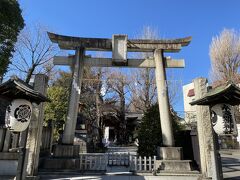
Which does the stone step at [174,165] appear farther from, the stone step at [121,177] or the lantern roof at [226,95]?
the lantern roof at [226,95]

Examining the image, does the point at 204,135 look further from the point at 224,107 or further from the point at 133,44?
the point at 133,44

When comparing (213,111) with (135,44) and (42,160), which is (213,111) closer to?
(135,44)

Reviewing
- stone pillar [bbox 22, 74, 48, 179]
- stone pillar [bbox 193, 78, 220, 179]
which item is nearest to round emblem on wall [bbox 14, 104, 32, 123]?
stone pillar [bbox 22, 74, 48, 179]

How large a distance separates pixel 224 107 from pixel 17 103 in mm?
6626

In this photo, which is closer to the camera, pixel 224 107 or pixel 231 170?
pixel 224 107

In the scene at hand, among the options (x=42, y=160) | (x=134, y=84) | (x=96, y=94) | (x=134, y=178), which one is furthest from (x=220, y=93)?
(x=96, y=94)

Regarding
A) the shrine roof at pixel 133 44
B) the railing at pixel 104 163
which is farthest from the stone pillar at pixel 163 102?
the railing at pixel 104 163

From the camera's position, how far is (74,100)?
9.43 meters

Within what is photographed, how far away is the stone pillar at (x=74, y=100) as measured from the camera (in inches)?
358

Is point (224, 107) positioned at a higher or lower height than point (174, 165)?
higher

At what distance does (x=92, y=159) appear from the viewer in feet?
29.3

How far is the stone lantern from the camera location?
581 cm

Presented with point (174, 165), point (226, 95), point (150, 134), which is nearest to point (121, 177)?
point (174, 165)

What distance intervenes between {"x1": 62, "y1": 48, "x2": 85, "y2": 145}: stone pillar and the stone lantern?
3250mm
